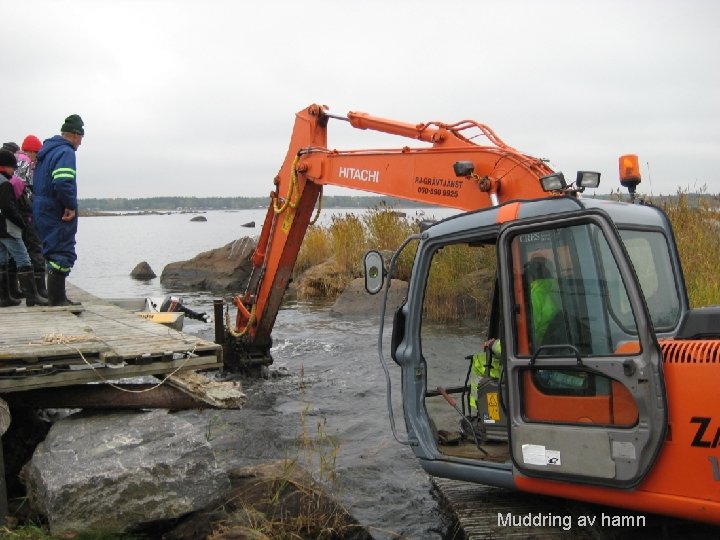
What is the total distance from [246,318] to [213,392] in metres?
4.11

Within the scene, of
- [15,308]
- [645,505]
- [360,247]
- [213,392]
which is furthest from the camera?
[360,247]

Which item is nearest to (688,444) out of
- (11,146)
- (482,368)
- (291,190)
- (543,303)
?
(543,303)

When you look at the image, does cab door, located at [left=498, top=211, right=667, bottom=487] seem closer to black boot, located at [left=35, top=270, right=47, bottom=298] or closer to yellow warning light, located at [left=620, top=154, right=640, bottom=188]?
yellow warning light, located at [left=620, top=154, right=640, bottom=188]

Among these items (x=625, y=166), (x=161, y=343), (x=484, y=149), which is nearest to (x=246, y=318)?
(x=161, y=343)

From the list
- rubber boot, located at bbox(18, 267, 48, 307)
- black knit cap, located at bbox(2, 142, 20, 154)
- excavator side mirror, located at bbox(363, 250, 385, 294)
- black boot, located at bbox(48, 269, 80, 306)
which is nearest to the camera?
excavator side mirror, located at bbox(363, 250, 385, 294)

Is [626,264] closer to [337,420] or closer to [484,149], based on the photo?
[484,149]

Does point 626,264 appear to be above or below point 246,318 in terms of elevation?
above

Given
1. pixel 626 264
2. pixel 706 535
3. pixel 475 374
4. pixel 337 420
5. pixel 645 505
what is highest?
pixel 626 264

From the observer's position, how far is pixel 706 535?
13.5ft

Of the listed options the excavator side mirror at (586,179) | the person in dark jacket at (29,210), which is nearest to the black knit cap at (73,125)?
the person in dark jacket at (29,210)

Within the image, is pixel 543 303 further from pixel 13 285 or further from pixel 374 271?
pixel 13 285

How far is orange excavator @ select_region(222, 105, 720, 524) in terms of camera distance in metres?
3.77

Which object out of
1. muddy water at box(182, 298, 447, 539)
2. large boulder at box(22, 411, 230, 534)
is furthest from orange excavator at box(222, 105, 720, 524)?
large boulder at box(22, 411, 230, 534)

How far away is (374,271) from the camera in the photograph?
17.6ft
